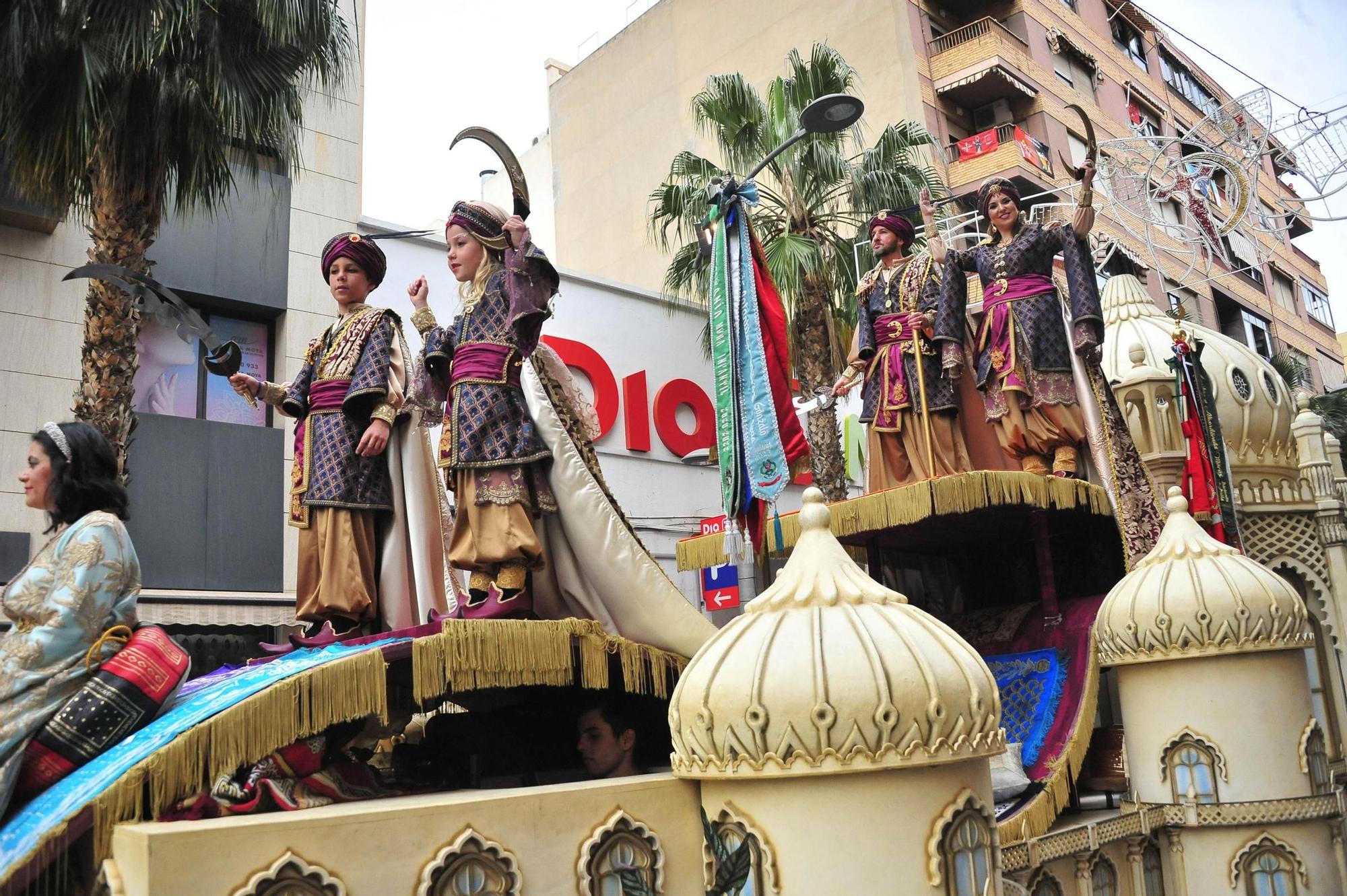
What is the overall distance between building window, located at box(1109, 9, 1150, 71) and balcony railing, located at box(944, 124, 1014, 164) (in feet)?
22.1

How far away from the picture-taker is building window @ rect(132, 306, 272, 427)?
10859 millimetres

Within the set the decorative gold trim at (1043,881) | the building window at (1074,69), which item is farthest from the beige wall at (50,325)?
the building window at (1074,69)

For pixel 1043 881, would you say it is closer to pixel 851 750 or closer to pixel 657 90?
pixel 851 750

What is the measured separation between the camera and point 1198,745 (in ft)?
19.9

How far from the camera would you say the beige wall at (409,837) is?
301 cm

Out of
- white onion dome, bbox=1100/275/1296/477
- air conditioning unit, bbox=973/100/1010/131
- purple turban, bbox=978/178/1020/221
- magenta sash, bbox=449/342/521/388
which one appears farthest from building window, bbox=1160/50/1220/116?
magenta sash, bbox=449/342/521/388

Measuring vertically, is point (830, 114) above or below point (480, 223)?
above

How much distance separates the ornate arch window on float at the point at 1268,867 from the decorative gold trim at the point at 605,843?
3.92m

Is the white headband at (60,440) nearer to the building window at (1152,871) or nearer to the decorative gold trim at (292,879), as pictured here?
the decorative gold trim at (292,879)

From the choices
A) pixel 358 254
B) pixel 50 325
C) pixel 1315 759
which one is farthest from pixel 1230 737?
pixel 50 325

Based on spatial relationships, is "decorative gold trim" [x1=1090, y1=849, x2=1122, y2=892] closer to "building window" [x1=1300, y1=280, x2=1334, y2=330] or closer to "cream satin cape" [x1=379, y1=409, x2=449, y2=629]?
"cream satin cape" [x1=379, y1=409, x2=449, y2=629]

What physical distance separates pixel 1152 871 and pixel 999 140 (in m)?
16.6

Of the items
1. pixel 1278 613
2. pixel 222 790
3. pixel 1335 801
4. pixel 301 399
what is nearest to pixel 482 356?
pixel 301 399

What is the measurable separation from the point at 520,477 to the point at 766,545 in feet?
4.46
